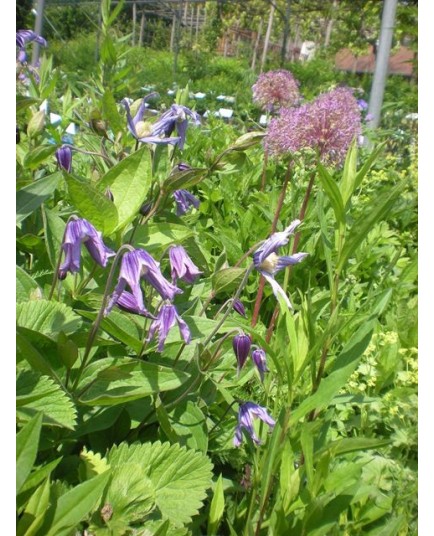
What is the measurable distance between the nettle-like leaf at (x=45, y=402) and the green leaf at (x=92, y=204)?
0.29m

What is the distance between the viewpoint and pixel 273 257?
0.95 metres

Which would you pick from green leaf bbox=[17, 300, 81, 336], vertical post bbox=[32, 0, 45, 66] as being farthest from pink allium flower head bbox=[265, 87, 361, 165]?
vertical post bbox=[32, 0, 45, 66]

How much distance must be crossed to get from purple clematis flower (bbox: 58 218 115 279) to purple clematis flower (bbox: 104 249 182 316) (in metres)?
0.08

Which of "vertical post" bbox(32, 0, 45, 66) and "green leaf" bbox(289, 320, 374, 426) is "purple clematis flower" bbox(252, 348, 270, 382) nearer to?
"green leaf" bbox(289, 320, 374, 426)

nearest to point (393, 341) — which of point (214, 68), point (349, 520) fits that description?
point (349, 520)

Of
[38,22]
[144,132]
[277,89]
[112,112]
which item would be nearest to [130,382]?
[144,132]

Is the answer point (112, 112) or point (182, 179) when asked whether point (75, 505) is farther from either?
point (112, 112)

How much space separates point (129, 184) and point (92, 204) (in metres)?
0.14

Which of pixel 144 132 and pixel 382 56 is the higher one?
pixel 382 56

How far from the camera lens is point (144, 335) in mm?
1031

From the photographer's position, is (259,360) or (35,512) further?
(259,360)

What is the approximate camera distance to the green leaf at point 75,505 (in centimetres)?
71

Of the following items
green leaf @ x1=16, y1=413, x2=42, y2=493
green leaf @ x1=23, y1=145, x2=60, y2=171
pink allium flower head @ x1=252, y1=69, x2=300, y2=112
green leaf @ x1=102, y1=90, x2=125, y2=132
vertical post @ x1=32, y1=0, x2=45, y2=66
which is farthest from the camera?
vertical post @ x1=32, y1=0, x2=45, y2=66

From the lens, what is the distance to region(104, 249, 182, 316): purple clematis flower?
0.81 m
